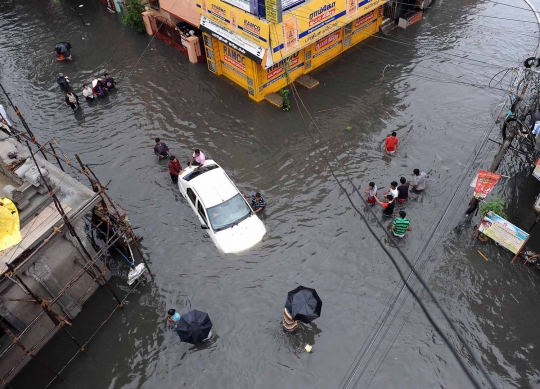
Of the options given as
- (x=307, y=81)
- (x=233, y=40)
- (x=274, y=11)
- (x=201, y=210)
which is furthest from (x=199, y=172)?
(x=307, y=81)

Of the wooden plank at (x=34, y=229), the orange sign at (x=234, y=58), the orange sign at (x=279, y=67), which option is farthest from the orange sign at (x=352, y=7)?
the wooden plank at (x=34, y=229)

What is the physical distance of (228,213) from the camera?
12891 millimetres

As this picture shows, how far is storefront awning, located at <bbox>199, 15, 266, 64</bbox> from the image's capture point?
15812 mm

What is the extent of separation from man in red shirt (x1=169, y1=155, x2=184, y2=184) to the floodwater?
1.68 ft

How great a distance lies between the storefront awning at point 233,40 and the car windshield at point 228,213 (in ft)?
20.2

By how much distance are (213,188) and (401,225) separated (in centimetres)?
604

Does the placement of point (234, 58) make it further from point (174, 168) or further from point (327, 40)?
point (174, 168)

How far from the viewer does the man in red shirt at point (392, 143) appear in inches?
591

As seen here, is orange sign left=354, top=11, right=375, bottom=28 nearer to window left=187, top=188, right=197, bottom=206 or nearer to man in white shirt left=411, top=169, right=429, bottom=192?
man in white shirt left=411, top=169, right=429, bottom=192

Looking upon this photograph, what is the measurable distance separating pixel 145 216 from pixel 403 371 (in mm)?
9407

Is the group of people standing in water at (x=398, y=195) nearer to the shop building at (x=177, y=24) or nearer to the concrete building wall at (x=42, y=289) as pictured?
the concrete building wall at (x=42, y=289)

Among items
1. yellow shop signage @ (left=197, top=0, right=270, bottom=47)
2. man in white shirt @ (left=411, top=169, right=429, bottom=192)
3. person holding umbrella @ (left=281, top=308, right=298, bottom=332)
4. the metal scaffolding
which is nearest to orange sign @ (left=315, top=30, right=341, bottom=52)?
yellow shop signage @ (left=197, top=0, right=270, bottom=47)

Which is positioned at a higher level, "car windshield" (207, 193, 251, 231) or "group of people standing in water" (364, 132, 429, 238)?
"car windshield" (207, 193, 251, 231)

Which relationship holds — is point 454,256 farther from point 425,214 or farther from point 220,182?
point 220,182
